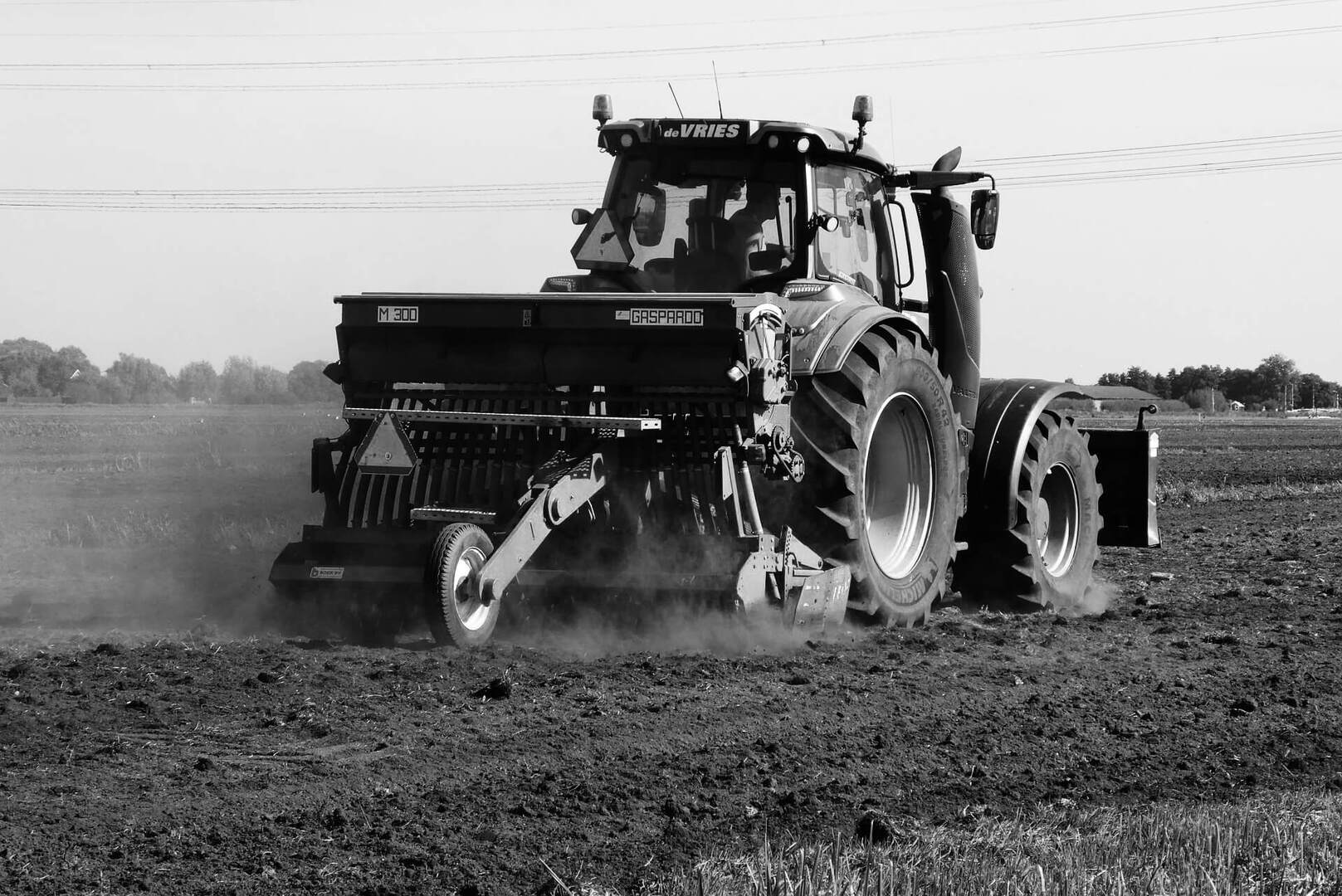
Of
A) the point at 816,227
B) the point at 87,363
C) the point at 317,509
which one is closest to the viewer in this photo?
the point at 816,227

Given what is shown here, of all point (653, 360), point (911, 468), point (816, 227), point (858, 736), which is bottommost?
point (858, 736)

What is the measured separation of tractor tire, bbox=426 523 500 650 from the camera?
22.2ft

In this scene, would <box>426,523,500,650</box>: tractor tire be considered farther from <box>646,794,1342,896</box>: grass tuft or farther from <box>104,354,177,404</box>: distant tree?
<box>104,354,177,404</box>: distant tree

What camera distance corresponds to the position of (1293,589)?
10477mm

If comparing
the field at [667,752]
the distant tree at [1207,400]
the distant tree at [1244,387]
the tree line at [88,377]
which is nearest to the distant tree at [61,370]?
the tree line at [88,377]

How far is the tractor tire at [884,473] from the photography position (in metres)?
7.77

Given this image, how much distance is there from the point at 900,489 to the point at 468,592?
2.87 metres

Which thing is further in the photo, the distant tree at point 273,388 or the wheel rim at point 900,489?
the distant tree at point 273,388

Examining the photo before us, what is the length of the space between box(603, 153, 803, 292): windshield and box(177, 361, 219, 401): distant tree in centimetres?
1366

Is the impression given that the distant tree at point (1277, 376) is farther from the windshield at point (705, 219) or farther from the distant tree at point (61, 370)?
the windshield at point (705, 219)

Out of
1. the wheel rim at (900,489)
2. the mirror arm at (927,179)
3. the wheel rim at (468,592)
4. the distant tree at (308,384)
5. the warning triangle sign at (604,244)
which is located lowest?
the wheel rim at (468,592)

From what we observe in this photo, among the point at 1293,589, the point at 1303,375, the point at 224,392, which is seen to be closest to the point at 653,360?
the point at 1293,589

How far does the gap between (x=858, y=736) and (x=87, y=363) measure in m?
68.6

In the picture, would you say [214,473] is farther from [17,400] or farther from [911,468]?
[17,400]
